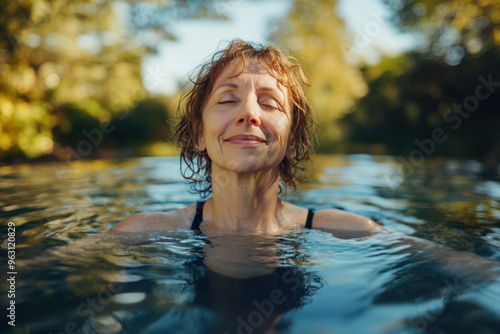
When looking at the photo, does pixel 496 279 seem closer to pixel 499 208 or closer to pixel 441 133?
pixel 499 208

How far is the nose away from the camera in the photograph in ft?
7.91

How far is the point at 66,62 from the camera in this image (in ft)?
61.5

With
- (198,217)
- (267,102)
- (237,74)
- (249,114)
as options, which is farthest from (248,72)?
(198,217)

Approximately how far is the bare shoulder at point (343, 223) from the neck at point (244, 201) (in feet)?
1.25

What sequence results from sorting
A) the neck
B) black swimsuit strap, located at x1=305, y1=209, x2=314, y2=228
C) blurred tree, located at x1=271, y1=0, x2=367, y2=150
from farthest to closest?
blurred tree, located at x1=271, y1=0, x2=367, y2=150, black swimsuit strap, located at x1=305, y1=209, x2=314, y2=228, the neck

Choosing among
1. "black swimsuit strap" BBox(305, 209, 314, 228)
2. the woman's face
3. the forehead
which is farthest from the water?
the forehead

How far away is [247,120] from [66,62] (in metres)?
19.0

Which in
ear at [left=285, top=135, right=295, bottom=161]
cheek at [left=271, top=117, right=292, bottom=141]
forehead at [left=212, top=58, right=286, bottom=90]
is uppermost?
forehead at [left=212, top=58, right=286, bottom=90]

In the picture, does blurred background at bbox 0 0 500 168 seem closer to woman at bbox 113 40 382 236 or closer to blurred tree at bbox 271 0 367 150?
blurred tree at bbox 271 0 367 150

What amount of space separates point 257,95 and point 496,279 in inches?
66.5

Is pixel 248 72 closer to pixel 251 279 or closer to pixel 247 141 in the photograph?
pixel 247 141

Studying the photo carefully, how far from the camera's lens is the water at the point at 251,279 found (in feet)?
5.48

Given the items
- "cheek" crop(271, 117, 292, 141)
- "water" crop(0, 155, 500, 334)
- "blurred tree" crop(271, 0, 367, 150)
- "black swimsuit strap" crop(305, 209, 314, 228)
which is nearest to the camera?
"water" crop(0, 155, 500, 334)

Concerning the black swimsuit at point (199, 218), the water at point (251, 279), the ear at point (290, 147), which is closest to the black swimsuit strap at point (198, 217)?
the black swimsuit at point (199, 218)
